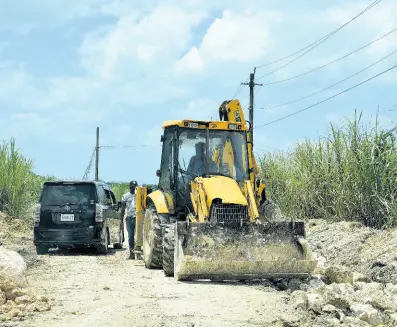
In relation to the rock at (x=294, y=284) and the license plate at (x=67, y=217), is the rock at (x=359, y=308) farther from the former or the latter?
the license plate at (x=67, y=217)

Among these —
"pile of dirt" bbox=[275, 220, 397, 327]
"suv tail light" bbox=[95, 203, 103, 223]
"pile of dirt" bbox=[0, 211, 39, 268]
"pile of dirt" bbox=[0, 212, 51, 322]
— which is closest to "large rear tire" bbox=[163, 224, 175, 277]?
"pile of dirt" bbox=[275, 220, 397, 327]

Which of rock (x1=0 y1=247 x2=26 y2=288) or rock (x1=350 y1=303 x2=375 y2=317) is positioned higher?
rock (x1=0 y1=247 x2=26 y2=288)

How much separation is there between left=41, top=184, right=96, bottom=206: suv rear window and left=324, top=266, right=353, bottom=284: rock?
7597mm

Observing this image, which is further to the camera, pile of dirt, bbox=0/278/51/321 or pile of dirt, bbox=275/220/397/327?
pile of dirt, bbox=275/220/397/327

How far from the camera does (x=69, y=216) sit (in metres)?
16.5

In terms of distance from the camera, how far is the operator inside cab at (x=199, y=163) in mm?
12383

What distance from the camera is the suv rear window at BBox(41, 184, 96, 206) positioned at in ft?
54.4

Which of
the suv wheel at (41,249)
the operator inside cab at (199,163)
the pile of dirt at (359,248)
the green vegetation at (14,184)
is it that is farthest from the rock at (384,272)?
the green vegetation at (14,184)

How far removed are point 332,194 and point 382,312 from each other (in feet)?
30.4

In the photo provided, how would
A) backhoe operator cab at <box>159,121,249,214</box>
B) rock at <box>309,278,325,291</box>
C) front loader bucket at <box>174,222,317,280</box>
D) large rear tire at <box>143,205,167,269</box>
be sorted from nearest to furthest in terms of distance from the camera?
1. rock at <box>309,278,325,291</box>
2. front loader bucket at <box>174,222,317,280</box>
3. large rear tire at <box>143,205,167,269</box>
4. backhoe operator cab at <box>159,121,249,214</box>

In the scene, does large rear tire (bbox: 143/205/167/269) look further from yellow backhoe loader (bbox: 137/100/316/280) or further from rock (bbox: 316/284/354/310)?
rock (bbox: 316/284/354/310)

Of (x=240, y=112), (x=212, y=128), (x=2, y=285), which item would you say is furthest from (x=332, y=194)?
(x=2, y=285)

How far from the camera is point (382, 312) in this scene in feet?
28.1

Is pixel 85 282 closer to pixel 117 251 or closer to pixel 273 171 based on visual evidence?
pixel 117 251
